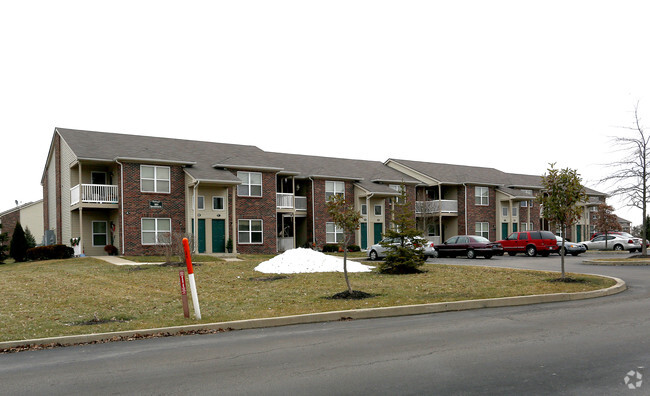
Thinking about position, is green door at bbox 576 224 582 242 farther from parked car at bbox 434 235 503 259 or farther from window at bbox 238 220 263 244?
window at bbox 238 220 263 244

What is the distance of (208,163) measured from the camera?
34.8 m

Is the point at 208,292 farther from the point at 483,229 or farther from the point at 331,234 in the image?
the point at 483,229

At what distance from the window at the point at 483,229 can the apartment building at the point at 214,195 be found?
0.34 meters

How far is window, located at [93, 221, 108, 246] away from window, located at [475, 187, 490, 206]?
30.7m

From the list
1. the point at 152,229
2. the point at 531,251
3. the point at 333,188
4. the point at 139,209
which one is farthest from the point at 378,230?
the point at 139,209

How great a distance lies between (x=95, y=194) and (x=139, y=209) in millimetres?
2609

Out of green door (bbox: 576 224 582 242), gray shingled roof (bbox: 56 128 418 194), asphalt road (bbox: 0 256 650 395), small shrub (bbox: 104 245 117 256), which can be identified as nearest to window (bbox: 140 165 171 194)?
gray shingled roof (bbox: 56 128 418 194)

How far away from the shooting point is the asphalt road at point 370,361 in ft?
19.9

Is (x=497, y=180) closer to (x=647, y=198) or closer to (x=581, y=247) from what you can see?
(x=581, y=247)

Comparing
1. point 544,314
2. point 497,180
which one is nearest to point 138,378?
point 544,314

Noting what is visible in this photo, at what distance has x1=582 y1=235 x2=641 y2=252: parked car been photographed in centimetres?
4034

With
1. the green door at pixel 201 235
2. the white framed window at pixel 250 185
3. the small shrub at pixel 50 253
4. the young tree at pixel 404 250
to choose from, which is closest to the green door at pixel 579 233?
the white framed window at pixel 250 185

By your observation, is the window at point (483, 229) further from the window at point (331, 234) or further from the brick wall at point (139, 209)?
the brick wall at point (139, 209)

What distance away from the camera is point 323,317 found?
11.2 meters
